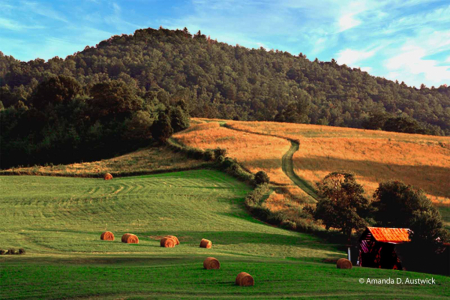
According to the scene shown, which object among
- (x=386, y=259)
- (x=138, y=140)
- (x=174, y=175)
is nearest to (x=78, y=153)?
(x=138, y=140)

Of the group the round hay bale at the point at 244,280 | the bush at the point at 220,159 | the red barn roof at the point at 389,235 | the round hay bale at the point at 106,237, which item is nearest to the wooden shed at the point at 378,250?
the red barn roof at the point at 389,235

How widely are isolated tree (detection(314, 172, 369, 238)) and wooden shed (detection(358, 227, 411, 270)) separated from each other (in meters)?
7.33

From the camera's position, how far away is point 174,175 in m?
58.3

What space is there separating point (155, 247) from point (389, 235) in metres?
15.1

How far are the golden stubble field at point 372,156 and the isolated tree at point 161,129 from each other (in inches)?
723

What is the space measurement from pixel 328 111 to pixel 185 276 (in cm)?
14957

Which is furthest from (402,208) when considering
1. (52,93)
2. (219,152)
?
(52,93)

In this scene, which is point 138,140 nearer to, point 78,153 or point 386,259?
point 78,153

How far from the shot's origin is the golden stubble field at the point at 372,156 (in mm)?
58156

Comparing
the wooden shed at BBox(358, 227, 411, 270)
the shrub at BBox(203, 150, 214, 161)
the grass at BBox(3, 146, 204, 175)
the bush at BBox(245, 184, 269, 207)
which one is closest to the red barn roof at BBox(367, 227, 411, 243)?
the wooden shed at BBox(358, 227, 411, 270)

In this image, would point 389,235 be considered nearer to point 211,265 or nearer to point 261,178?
point 211,265

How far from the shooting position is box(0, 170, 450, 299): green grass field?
14.1m

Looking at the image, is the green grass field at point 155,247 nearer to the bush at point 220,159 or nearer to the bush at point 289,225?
the bush at point 289,225

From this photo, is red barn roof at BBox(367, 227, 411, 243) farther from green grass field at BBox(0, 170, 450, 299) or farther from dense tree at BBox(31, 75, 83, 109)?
dense tree at BBox(31, 75, 83, 109)
